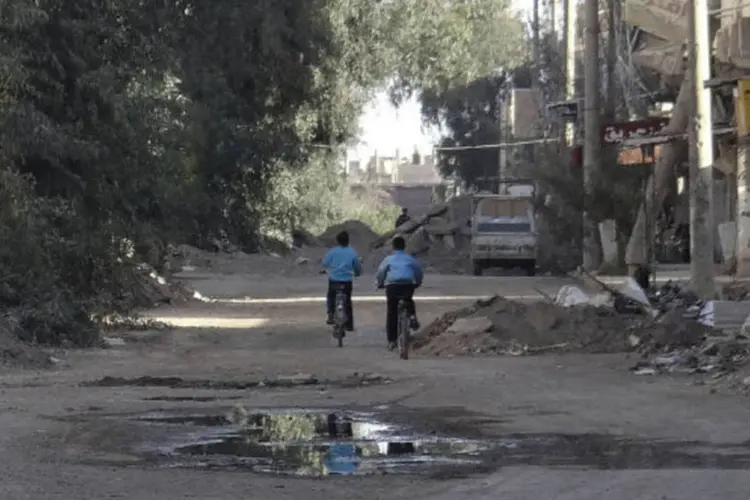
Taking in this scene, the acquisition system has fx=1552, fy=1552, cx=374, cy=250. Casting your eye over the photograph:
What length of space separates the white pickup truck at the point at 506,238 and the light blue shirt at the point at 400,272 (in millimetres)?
31655

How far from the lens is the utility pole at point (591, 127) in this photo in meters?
36.6

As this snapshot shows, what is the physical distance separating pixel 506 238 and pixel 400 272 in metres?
32.6

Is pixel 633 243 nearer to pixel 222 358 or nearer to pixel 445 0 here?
pixel 222 358

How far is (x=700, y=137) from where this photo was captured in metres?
24.0

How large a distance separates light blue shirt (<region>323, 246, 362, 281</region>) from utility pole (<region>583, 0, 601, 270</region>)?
14027 mm

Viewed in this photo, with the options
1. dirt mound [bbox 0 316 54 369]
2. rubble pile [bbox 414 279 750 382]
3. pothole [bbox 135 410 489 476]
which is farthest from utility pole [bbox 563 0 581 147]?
pothole [bbox 135 410 489 476]

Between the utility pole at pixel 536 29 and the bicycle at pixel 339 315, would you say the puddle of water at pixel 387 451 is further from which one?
the utility pole at pixel 536 29

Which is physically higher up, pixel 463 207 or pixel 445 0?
pixel 445 0

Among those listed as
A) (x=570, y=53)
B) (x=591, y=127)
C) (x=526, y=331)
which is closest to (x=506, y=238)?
(x=570, y=53)

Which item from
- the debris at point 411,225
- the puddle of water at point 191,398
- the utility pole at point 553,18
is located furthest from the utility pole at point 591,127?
the debris at point 411,225

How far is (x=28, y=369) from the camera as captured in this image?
19719mm

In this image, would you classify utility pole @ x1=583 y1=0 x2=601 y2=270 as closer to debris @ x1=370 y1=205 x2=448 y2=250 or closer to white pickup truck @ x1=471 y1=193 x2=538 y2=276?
white pickup truck @ x1=471 y1=193 x2=538 y2=276

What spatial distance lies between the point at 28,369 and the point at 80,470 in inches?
362

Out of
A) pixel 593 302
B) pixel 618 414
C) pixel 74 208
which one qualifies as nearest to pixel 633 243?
pixel 593 302
